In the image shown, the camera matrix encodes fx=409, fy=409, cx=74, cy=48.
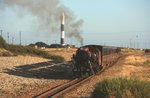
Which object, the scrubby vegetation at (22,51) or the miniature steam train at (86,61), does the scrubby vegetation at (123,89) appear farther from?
the scrubby vegetation at (22,51)

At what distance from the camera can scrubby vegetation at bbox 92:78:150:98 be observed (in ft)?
49.9

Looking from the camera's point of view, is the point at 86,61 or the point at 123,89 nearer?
the point at 123,89

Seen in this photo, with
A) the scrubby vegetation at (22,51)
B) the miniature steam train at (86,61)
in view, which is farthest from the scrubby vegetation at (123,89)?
the scrubby vegetation at (22,51)

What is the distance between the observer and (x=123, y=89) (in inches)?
619

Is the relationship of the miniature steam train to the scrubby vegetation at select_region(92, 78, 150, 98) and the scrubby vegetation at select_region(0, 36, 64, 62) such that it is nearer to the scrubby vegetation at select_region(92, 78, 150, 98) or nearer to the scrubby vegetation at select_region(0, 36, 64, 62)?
the scrubby vegetation at select_region(92, 78, 150, 98)

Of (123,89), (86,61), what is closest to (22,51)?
(86,61)

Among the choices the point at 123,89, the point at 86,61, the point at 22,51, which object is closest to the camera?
the point at 123,89

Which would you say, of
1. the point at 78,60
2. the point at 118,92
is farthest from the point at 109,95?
the point at 78,60

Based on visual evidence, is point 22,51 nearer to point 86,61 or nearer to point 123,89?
point 86,61

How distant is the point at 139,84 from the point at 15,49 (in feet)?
145

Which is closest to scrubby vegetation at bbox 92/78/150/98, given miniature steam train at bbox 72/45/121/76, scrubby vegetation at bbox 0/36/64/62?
miniature steam train at bbox 72/45/121/76

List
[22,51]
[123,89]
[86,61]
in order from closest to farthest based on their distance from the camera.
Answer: [123,89]
[86,61]
[22,51]

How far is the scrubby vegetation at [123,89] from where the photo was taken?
1522cm

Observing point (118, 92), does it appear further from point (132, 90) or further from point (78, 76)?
point (78, 76)
